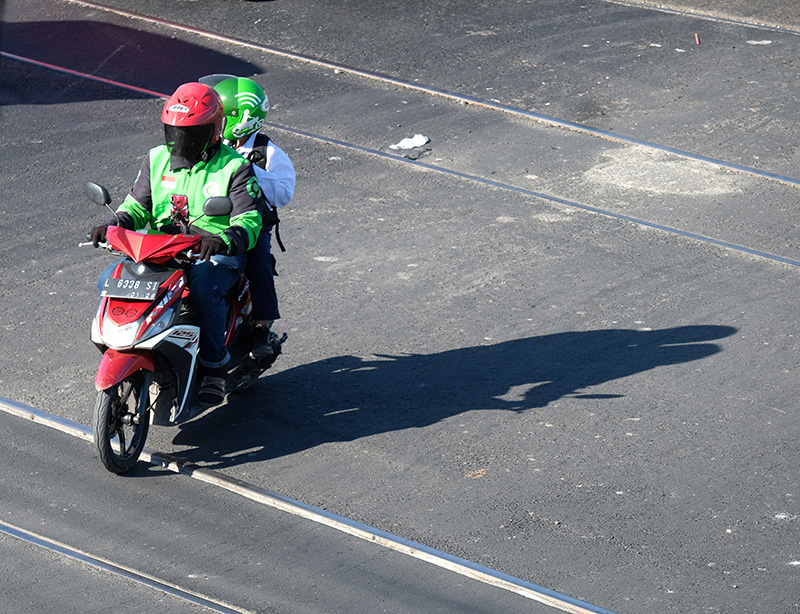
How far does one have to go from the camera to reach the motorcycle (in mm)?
5223

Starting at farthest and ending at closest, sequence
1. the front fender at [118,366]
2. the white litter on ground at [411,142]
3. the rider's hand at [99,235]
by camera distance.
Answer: the white litter on ground at [411,142], the rider's hand at [99,235], the front fender at [118,366]

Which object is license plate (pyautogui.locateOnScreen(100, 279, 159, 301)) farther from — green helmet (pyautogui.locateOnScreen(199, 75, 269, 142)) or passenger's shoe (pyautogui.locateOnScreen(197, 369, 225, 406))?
green helmet (pyautogui.locateOnScreen(199, 75, 269, 142))

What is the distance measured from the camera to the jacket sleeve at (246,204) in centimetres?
556

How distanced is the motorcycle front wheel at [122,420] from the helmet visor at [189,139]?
1.05 metres

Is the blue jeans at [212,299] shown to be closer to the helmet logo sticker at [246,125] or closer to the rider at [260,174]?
the rider at [260,174]

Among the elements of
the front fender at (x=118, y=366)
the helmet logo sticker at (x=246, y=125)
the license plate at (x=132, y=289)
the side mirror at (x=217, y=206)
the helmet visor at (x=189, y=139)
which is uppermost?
the helmet visor at (x=189, y=139)

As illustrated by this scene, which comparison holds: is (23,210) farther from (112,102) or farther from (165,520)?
(165,520)

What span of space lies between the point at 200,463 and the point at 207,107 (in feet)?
5.51

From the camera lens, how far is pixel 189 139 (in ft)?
18.1

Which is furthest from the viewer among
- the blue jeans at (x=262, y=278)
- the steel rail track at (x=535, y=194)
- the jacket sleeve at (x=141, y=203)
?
the steel rail track at (x=535, y=194)

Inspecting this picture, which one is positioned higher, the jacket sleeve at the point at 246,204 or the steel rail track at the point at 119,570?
the jacket sleeve at the point at 246,204

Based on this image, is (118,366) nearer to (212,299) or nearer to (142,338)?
(142,338)

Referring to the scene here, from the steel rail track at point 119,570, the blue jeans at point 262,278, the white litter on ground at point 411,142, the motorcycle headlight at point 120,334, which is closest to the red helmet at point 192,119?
the blue jeans at point 262,278

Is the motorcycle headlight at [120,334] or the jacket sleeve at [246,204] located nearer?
the motorcycle headlight at [120,334]
